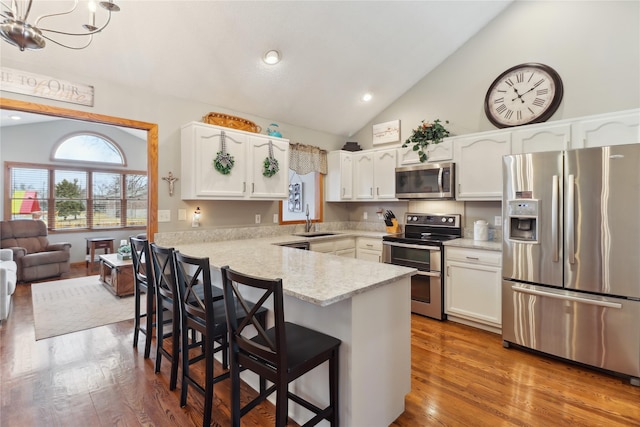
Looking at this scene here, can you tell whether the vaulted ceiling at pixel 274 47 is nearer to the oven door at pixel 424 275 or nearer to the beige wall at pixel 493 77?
the beige wall at pixel 493 77

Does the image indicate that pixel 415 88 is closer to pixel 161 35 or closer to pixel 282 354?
pixel 161 35

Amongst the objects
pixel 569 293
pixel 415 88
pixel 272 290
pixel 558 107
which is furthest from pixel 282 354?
pixel 415 88

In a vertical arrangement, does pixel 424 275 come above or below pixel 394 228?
below

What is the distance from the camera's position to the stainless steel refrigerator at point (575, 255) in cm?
234

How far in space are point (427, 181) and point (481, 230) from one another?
0.83 m

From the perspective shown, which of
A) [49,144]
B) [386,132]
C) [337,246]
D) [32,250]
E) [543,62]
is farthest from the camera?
[49,144]

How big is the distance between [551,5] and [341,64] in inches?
88.6

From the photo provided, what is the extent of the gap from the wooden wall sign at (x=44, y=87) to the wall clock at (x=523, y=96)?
4141 mm

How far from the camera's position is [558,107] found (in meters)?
3.31

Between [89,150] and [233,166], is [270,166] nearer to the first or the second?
[233,166]

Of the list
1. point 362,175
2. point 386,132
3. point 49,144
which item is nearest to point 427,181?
point 362,175

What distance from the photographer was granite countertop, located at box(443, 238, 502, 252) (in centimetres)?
318

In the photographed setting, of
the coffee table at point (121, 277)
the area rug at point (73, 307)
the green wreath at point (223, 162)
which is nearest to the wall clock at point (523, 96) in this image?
the green wreath at point (223, 162)

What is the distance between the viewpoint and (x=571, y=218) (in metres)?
2.53
